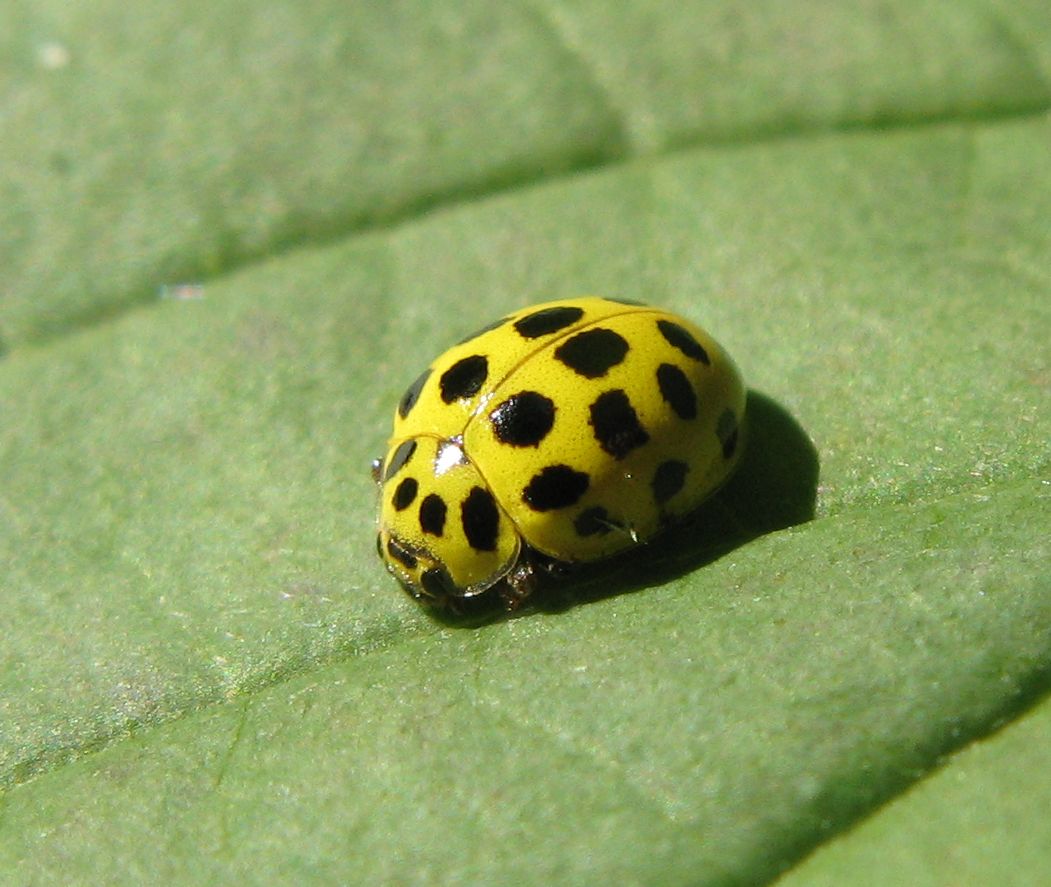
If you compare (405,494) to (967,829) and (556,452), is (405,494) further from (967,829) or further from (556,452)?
(967,829)

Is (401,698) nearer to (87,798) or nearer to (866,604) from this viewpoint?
(87,798)

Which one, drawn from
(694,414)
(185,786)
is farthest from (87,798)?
(694,414)

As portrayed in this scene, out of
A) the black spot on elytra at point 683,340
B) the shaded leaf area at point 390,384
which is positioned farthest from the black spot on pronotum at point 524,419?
the shaded leaf area at point 390,384

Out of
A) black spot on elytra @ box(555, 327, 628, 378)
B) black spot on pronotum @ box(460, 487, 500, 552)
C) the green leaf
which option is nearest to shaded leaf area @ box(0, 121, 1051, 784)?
the green leaf

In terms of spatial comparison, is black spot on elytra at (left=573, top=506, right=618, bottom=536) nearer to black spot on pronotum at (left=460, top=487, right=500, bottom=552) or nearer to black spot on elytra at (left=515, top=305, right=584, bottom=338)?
black spot on pronotum at (left=460, top=487, right=500, bottom=552)

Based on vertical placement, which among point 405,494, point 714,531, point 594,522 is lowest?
point 714,531

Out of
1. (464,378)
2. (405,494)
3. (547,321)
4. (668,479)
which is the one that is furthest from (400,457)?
(668,479)
